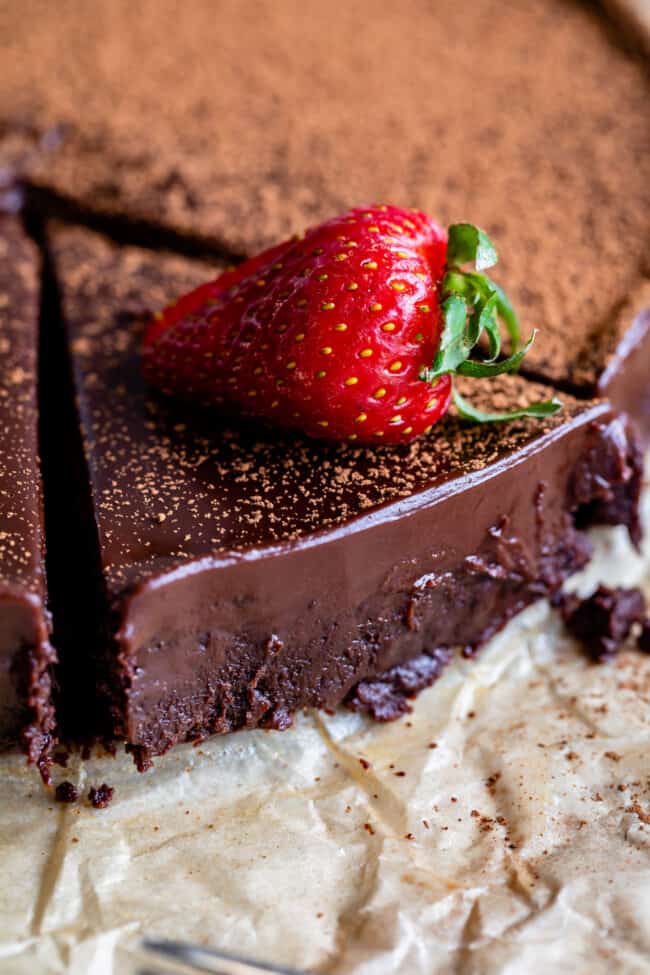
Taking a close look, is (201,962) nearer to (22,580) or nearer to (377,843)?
(377,843)

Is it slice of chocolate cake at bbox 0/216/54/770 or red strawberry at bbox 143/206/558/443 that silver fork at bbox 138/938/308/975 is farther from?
red strawberry at bbox 143/206/558/443

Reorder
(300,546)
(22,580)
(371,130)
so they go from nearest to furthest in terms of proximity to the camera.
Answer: (22,580), (300,546), (371,130)

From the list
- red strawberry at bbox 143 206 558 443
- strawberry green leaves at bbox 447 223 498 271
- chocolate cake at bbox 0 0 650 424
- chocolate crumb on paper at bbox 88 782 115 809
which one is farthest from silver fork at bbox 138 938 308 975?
chocolate cake at bbox 0 0 650 424

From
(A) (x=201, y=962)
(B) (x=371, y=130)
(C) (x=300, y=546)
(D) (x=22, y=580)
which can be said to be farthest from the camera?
(B) (x=371, y=130)

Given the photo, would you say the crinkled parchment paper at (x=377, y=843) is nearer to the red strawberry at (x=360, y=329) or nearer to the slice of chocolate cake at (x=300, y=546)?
the slice of chocolate cake at (x=300, y=546)

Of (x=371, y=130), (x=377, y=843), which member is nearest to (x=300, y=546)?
(x=377, y=843)

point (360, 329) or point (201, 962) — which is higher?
point (360, 329)
